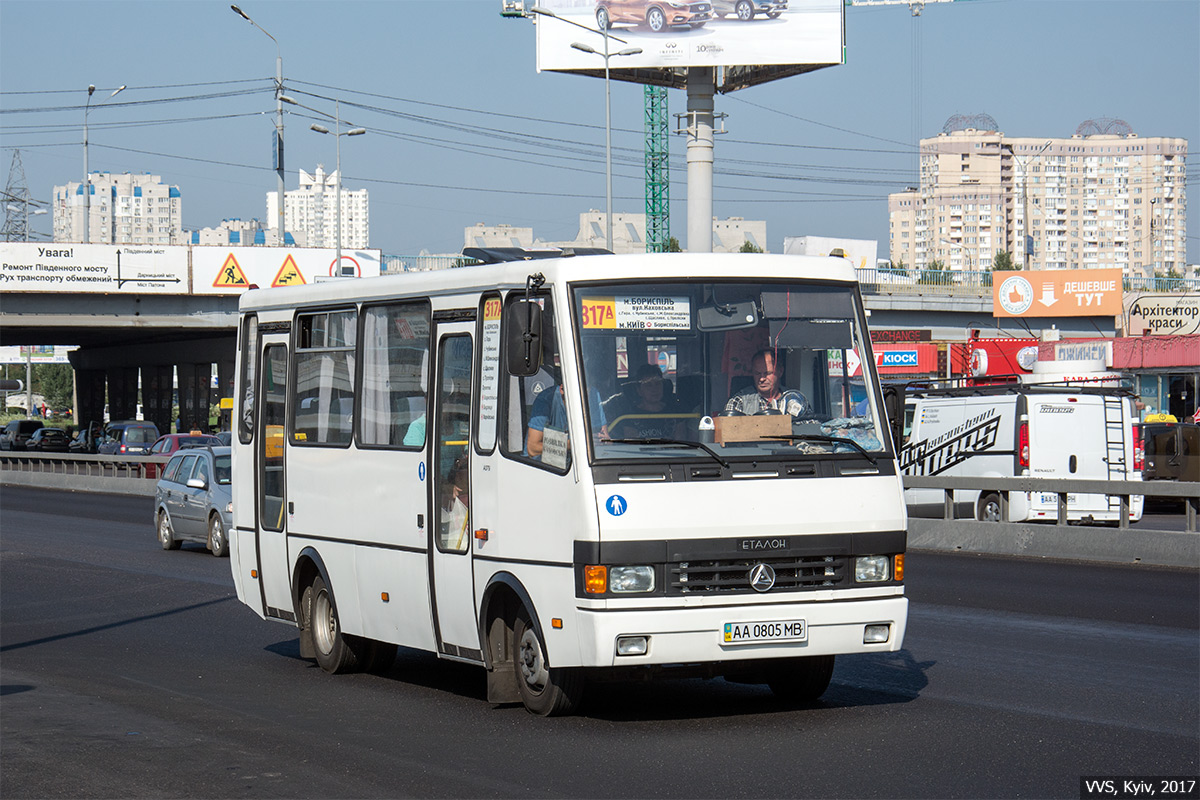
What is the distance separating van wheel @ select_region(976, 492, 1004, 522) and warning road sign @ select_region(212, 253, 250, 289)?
4700cm

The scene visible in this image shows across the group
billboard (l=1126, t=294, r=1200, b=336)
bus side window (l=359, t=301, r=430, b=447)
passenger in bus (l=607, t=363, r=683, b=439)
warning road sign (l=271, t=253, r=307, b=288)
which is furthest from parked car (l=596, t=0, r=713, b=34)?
passenger in bus (l=607, t=363, r=683, b=439)

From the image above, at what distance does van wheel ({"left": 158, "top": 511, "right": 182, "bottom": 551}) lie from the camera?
76.9 ft

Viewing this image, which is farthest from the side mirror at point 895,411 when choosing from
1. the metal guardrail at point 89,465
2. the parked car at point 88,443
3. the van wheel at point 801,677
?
the parked car at point 88,443

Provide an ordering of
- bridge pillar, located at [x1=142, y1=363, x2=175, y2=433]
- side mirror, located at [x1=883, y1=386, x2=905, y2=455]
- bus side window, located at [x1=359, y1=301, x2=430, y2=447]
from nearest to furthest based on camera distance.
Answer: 1. side mirror, located at [x1=883, y1=386, x2=905, y2=455]
2. bus side window, located at [x1=359, y1=301, x2=430, y2=447]
3. bridge pillar, located at [x1=142, y1=363, x2=175, y2=433]

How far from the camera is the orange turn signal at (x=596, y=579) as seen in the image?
792cm

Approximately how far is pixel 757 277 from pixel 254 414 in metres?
4.89

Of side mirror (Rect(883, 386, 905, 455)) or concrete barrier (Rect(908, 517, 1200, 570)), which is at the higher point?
side mirror (Rect(883, 386, 905, 455))

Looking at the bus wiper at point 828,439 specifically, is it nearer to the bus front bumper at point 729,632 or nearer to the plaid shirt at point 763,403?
the plaid shirt at point 763,403

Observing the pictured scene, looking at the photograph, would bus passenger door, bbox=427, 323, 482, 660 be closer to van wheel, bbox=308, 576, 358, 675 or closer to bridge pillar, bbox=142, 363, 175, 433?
van wheel, bbox=308, 576, 358, 675

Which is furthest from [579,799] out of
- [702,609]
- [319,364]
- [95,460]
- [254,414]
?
[95,460]

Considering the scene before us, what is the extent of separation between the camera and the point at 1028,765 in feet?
23.9

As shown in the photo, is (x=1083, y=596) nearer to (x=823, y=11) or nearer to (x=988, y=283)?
(x=823, y=11)

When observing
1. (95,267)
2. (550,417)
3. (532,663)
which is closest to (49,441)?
(95,267)

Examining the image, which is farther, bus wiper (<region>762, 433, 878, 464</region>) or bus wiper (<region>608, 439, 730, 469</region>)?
bus wiper (<region>762, 433, 878, 464</region>)
